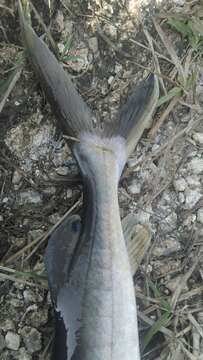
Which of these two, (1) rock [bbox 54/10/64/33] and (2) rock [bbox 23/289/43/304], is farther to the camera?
(1) rock [bbox 54/10/64/33]

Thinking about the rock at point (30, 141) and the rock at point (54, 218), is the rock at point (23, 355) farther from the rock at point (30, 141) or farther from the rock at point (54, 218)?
the rock at point (30, 141)

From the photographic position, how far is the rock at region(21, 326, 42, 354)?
8.91 ft

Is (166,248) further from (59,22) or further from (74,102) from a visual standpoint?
(59,22)

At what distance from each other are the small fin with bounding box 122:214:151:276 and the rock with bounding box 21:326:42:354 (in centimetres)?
50

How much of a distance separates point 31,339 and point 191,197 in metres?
0.95

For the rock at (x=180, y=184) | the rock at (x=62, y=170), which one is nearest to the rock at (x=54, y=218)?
the rock at (x=62, y=170)

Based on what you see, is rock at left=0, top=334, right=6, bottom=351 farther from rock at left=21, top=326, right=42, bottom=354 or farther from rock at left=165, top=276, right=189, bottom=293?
rock at left=165, top=276, right=189, bottom=293

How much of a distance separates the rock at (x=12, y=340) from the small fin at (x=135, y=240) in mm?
575

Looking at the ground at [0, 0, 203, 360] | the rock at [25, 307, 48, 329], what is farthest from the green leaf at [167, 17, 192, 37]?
the rock at [25, 307, 48, 329]

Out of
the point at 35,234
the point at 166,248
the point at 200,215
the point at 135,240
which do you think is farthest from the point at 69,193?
the point at 200,215

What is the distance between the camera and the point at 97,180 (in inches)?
99.4

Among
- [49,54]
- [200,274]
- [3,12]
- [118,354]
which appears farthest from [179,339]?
[3,12]

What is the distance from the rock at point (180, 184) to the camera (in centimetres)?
291

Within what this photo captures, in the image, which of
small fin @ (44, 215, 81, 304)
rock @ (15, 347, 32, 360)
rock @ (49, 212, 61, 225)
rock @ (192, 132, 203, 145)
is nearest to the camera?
small fin @ (44, 215, 81, 304)
